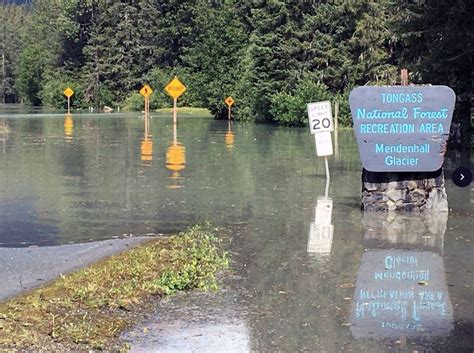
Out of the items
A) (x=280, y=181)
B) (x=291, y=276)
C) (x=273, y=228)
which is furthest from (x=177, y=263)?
(x=280, y=181)

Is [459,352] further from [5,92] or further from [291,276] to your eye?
[5,92]

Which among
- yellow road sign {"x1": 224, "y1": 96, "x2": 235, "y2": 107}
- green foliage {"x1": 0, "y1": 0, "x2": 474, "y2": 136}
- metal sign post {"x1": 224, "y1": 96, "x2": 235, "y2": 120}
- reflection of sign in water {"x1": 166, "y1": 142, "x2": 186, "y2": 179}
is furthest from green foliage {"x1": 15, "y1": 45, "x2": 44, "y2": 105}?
reflection of sign in water {"x1": 166, "y1": 142, "x2": 186, "y2": 179}

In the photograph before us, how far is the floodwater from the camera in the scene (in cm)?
612

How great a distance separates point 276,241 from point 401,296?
2.85 meters

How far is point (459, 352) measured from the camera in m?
5.66

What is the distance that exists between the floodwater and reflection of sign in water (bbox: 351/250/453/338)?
0.05 ft

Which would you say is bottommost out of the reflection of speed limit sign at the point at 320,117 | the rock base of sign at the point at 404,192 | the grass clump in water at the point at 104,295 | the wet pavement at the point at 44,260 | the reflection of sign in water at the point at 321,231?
the reflection of sign in water at the point at 321,231

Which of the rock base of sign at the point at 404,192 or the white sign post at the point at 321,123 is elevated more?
the white sign post at the point at 321,123

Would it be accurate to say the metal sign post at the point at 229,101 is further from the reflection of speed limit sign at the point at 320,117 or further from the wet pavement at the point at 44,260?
the wet pavement at the point at 44,260

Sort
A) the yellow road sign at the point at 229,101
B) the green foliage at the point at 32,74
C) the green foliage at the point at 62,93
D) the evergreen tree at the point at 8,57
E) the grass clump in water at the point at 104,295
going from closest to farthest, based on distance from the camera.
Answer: the grass clump in water at the point at 104,295, the yellow road sign at the point at 229,101, the green foliage at the point at 62,93, the green foliage at the point at 32,74, the evergreen tree at the point at 8,57

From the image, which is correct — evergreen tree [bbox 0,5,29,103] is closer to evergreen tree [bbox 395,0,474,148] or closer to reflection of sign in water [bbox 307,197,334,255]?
evergreen tree [bbox 395,0,474,148]

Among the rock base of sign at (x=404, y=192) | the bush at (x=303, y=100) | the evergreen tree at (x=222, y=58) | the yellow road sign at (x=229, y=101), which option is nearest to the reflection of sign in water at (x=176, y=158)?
the rock base of sign at (x=404, y=192)

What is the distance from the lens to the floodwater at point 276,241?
6.12 m

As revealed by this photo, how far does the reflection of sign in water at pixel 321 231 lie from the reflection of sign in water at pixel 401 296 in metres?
0.58
